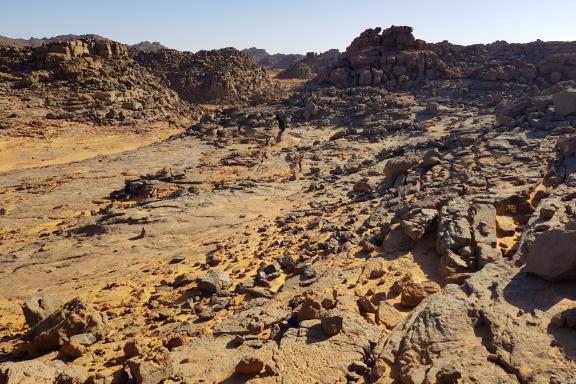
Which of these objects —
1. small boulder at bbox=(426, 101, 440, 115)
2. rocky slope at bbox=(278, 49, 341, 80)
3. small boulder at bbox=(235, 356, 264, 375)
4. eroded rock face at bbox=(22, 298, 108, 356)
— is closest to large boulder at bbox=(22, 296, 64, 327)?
eroded rock face at bbox=(22, 298, 108, 356)

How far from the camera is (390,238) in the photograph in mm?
7203

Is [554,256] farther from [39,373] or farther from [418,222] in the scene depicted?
[39,373]

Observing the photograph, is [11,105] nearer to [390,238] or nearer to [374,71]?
[374,71]

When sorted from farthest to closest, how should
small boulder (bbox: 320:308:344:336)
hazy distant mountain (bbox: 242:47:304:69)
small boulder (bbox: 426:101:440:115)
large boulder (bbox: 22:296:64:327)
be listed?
hazy distant mountain (bbox: 242:47:304:69), small boulder (bbox: 426:101:440:115), large boulder (bbox: 22:296:64:327), small boulder (bbox: 320:308:344:336)

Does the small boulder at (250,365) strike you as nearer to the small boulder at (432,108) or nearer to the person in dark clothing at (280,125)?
the person in dark clothing at (280,125)

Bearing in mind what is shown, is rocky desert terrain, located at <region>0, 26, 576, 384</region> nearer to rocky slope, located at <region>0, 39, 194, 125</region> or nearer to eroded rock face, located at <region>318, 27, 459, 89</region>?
rocky slope, located at <region>0, 39, 194, 125</region>

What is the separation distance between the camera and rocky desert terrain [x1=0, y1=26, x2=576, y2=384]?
14.1 ft

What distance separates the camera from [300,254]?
7.74 meters

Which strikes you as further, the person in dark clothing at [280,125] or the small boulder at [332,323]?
the person in dark clothing at [280,125]

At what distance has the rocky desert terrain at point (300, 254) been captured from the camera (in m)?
4.30

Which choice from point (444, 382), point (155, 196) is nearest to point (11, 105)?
point (155, 196)

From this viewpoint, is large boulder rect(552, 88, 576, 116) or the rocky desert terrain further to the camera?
large boulder rect(552, 88, 576, 116)

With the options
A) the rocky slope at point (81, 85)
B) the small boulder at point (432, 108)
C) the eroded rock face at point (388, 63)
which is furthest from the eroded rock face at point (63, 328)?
the eroded rock face at point (388, 63)

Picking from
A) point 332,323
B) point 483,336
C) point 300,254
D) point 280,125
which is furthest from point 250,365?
point 280,125
